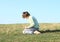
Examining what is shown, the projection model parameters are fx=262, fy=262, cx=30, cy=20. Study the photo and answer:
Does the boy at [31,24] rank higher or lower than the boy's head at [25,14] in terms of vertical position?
lower

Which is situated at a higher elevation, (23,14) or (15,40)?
(23,14)

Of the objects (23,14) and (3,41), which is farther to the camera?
(23,14)

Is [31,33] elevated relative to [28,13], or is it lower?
lower

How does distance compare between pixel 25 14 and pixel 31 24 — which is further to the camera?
pixel 31 24

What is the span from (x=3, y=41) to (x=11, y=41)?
44 cm

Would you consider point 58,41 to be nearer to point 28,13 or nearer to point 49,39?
point 49,39

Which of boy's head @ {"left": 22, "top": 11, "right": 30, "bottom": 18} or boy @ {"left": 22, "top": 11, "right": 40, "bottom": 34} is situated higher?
boy's head @ {"left": 22, "top": 11, "right": 30, "bottom": 18}

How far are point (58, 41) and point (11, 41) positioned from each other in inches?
93.8

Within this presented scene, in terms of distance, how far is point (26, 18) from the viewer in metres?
15.8

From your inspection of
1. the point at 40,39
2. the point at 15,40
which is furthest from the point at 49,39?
the point at 15,40

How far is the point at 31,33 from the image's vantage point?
15.9 metres

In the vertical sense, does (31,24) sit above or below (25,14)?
below

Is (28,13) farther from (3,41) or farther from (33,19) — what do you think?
(3,41)

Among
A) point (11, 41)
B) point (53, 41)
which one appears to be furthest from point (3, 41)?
point (53, 41)
